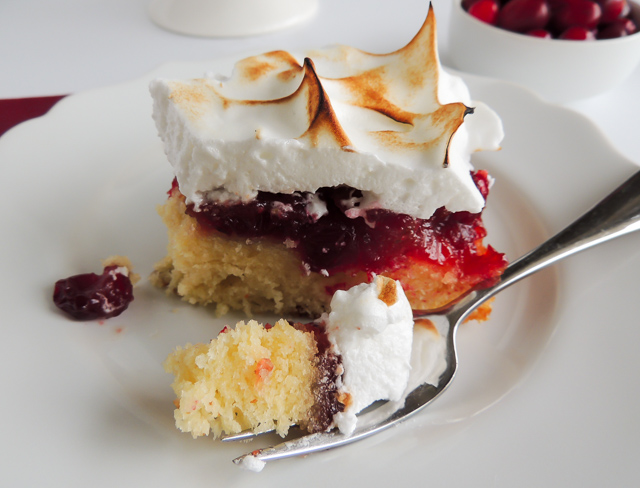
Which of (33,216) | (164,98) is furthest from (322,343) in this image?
(33,216)

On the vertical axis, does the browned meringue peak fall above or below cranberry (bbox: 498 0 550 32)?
above

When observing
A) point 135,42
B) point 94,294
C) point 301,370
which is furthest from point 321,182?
point 135,42

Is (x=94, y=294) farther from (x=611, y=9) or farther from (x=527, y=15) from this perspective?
(x=611, y=9)

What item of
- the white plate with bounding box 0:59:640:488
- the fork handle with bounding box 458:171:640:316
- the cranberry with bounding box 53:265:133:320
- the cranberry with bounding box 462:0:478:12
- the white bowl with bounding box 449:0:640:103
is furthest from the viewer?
the cranberry with bounding box 462:0:478:12

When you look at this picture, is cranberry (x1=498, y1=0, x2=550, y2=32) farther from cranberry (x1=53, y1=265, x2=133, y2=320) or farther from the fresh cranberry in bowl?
cranberry (x1=53, y1=265, x2=133, y2=320)

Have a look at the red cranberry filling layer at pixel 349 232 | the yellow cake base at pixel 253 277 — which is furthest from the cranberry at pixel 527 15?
the yellow cake base at pixel 253 277

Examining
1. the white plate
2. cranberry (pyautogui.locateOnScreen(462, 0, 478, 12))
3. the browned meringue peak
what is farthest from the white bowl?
the browned meringue peak

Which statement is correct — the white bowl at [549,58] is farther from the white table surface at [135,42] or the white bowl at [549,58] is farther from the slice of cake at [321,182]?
the slice of cake at [321,182]
